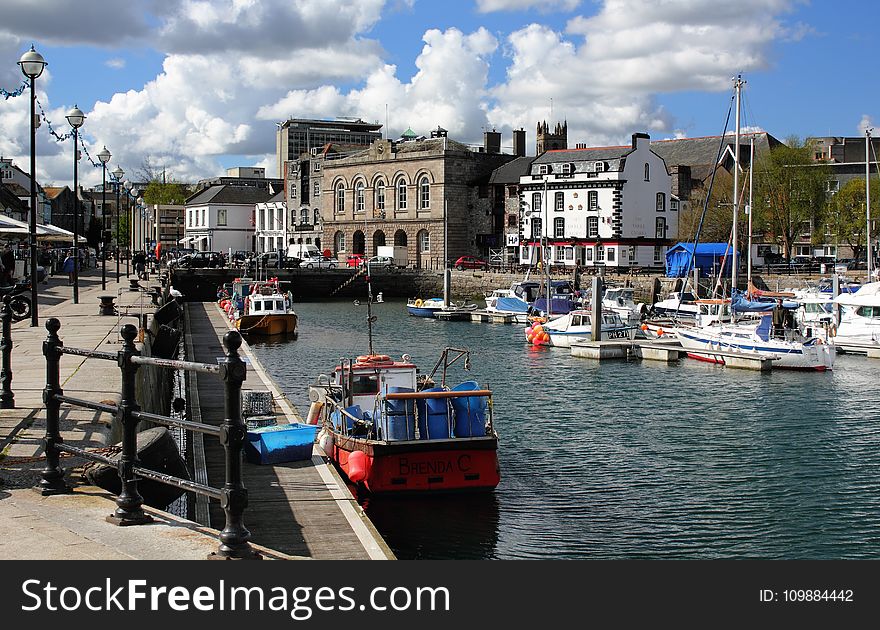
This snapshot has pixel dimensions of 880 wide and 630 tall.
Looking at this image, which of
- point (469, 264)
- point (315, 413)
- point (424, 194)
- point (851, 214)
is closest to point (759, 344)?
point (315, 413)

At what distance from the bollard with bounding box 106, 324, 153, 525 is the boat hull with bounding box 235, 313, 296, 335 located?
43.2 meters

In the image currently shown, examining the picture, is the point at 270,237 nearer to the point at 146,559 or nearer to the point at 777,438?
the point at 777,438

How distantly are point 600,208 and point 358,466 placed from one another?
71.5 metres

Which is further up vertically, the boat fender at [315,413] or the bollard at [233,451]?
the bollard at [233,451]

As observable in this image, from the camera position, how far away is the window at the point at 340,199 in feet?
359

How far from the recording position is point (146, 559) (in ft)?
25.6

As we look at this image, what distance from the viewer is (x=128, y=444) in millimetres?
8961

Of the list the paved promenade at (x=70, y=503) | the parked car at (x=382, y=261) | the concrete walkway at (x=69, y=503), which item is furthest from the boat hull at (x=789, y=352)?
the parked car at (x=382, y=261)

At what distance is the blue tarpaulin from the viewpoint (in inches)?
2858

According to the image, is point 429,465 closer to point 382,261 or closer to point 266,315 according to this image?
point 266,315

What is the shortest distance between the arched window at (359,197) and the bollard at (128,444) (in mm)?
99087

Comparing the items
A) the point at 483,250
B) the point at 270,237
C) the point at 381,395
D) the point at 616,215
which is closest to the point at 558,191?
the point at 616,215

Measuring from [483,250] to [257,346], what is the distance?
54.1 m

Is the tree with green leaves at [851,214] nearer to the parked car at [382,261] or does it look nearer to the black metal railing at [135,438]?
the parked car at [382,261]
